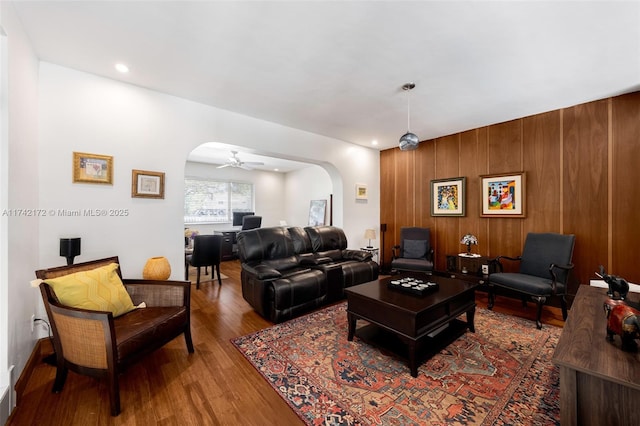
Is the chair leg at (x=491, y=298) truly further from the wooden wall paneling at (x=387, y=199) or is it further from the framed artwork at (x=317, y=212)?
the framed artwork at (x=317, y=212)

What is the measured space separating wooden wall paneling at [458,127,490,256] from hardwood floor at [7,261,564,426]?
4.17m

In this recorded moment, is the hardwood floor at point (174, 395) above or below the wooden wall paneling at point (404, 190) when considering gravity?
below

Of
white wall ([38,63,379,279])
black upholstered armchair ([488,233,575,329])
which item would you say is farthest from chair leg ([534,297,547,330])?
white wall ([38,63,379,279])

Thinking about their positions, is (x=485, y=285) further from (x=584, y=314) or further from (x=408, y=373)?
(x=408, y=373)

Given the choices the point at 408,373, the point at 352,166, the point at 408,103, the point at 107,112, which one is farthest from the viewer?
the point at 352,166

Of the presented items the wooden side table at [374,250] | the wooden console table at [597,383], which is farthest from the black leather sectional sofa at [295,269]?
the wooden console table at [597,383]

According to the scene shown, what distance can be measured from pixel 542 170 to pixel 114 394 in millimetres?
5471

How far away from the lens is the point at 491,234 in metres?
4.26

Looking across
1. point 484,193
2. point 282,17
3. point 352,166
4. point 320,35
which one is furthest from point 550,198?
point 282,17

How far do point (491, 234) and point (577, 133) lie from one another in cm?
179

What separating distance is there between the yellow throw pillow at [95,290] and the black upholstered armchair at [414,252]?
3.82 meters

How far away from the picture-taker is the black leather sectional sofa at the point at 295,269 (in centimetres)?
306

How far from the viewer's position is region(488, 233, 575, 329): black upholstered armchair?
9.61ft

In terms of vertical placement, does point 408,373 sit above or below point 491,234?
below
